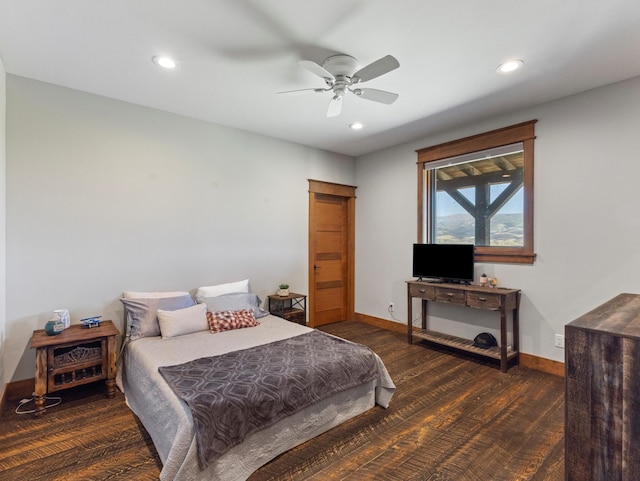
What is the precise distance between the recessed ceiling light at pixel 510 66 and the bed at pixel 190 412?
2.65 meters

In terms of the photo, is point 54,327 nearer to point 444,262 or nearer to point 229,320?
point 229,320

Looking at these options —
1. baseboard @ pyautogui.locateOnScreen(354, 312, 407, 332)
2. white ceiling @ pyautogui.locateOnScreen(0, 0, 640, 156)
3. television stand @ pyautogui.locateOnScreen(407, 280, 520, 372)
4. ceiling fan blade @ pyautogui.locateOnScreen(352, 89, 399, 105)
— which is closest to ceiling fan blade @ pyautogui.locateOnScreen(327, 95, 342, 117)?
ceiling fan blade @ pyautogui.locateOnScreen(352, 89, 399, 105)

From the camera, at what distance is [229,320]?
3162 mm

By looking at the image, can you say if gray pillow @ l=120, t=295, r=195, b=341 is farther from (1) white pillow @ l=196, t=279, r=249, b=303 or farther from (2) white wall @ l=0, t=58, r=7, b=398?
(2) white wall @ l=0, t=58, r=7, b=398

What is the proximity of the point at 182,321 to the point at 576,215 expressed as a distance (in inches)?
155

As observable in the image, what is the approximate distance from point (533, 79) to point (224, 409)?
11.6ft

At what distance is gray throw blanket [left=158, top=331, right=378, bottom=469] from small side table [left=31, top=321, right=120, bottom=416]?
902 millimetres

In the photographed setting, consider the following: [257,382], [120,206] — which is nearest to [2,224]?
[120,206]

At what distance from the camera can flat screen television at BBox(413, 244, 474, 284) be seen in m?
3.71

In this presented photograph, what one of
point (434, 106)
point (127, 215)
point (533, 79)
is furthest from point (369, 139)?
point (127, 215)

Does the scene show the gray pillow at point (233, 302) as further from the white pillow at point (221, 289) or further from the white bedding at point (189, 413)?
the white bedding at point (189, 413)

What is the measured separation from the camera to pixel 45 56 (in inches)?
96.3

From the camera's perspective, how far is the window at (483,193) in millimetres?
3443

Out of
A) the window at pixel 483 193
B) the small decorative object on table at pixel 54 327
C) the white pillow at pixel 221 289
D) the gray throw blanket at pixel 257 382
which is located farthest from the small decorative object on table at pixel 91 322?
the window at pixel 483 193
